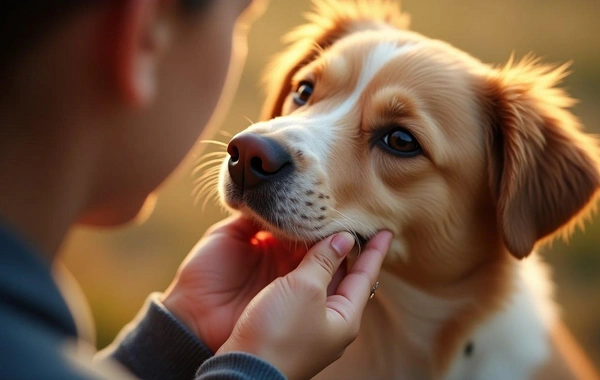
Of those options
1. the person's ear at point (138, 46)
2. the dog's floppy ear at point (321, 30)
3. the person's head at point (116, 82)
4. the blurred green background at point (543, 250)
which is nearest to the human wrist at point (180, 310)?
the person's head at point (116, 82)

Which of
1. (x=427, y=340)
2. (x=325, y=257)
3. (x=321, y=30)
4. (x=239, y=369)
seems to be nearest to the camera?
Answer: (x=239, y=369)

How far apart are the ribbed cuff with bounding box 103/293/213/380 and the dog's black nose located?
18.6 inches

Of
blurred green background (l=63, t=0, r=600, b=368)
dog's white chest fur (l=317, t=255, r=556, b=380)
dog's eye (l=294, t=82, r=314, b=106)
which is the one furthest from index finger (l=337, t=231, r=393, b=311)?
blurred green background (l=63, t=0, r=600, b=368)

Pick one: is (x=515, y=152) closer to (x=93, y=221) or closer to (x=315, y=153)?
(x=315, y=153)

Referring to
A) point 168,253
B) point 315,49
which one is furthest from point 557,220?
point 168,253

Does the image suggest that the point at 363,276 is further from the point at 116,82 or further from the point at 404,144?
the point at 116,82

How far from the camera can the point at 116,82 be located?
132 centimetres

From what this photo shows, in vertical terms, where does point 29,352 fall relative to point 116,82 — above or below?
below

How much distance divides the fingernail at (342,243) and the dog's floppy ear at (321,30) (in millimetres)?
994

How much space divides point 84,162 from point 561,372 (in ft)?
6.30

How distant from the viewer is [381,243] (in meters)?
2.21

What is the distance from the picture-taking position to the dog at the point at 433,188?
2242 millimetres

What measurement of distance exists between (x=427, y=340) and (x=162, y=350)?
93 cm

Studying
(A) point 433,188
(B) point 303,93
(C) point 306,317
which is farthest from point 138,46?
(B) point 303,93
